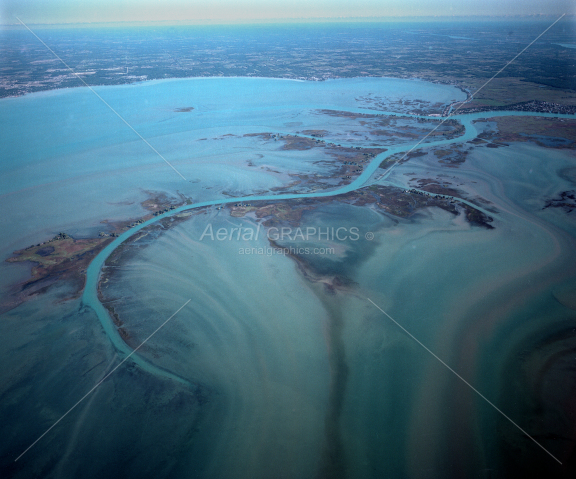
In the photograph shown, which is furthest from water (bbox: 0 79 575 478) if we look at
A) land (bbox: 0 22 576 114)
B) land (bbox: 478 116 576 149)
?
land (bbox: 0 22 576 114)

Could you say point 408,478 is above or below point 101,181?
below

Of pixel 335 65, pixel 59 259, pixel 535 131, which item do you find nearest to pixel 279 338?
pixel 59 259

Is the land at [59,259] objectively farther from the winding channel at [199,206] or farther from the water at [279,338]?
the water at [279,338]

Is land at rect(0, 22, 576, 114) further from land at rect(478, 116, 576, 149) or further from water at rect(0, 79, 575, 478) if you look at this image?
water at rect(0, 79, 575, 478)

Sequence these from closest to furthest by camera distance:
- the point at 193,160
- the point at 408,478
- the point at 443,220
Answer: the point at 408,478 → the point at 443,220 → the point at 193,160

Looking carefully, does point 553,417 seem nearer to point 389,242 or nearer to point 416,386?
point 416,386

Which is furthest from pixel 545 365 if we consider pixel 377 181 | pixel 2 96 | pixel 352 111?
pixel 2 96

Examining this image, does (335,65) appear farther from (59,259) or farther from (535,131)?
(59,259)

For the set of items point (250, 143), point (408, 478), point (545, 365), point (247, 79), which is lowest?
point (408, 478)

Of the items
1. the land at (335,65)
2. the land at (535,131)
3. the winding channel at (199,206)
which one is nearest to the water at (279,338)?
the winding channel at (199,206)
